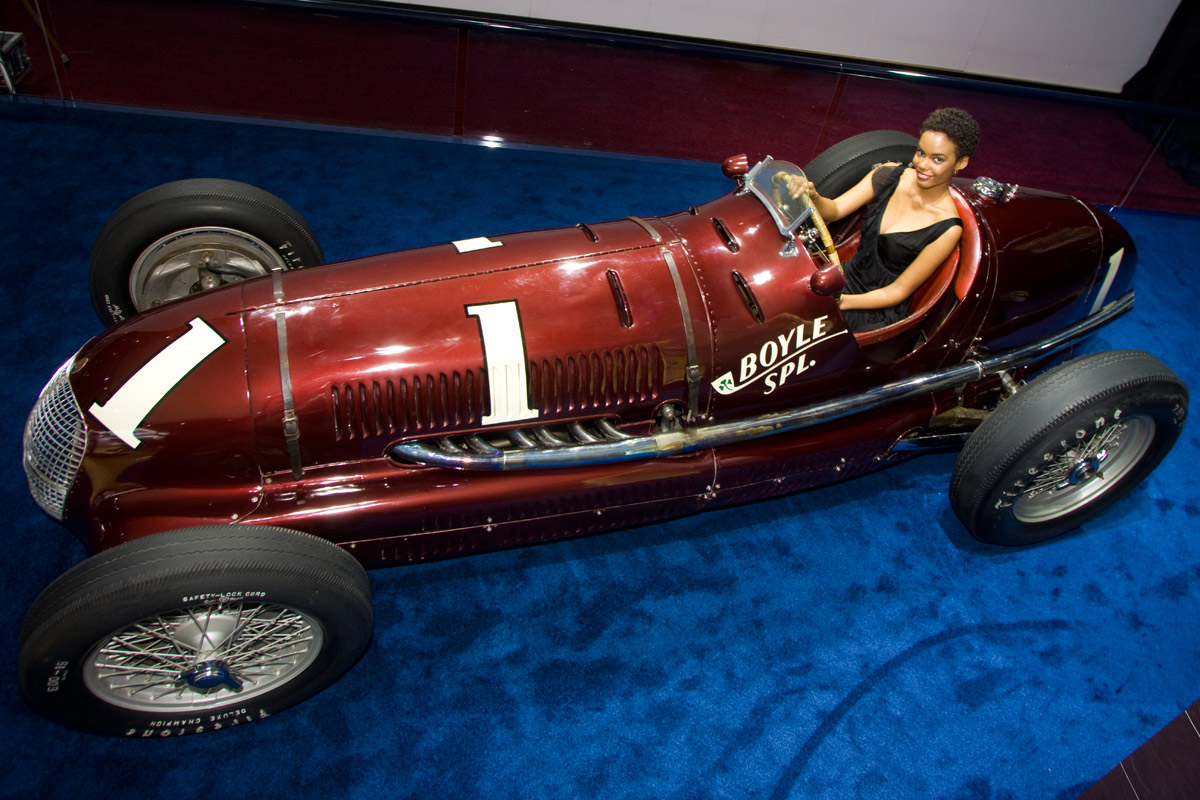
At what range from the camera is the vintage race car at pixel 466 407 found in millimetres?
2705

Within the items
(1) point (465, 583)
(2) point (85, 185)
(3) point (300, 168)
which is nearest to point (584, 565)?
(1) point (465, 583)

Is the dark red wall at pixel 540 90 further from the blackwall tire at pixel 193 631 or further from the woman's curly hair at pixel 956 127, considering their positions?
the blackwall tire at pixel 193 631

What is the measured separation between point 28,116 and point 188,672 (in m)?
4.36

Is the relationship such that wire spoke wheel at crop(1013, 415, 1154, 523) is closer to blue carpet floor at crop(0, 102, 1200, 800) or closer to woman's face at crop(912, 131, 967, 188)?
blue carpet floor at crop(0, 102, 1200, 800)

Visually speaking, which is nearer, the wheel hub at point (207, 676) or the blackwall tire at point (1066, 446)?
the wheel hub at point (207, 676)

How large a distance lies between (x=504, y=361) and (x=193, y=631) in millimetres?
1261

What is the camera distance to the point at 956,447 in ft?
12.4

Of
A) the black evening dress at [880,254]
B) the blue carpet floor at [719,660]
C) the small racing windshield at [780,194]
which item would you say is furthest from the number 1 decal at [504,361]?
the black evening dress at [880,254]

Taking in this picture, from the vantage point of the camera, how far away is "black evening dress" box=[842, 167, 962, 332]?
353 centimetres

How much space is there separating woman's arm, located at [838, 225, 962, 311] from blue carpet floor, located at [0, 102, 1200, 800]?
0.96 meters

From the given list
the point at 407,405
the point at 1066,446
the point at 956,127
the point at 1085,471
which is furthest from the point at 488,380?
the point at 1085,471

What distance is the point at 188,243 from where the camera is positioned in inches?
145

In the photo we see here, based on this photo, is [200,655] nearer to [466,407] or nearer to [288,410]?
[288,410]

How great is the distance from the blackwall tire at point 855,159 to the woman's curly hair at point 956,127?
1000 millimetres
